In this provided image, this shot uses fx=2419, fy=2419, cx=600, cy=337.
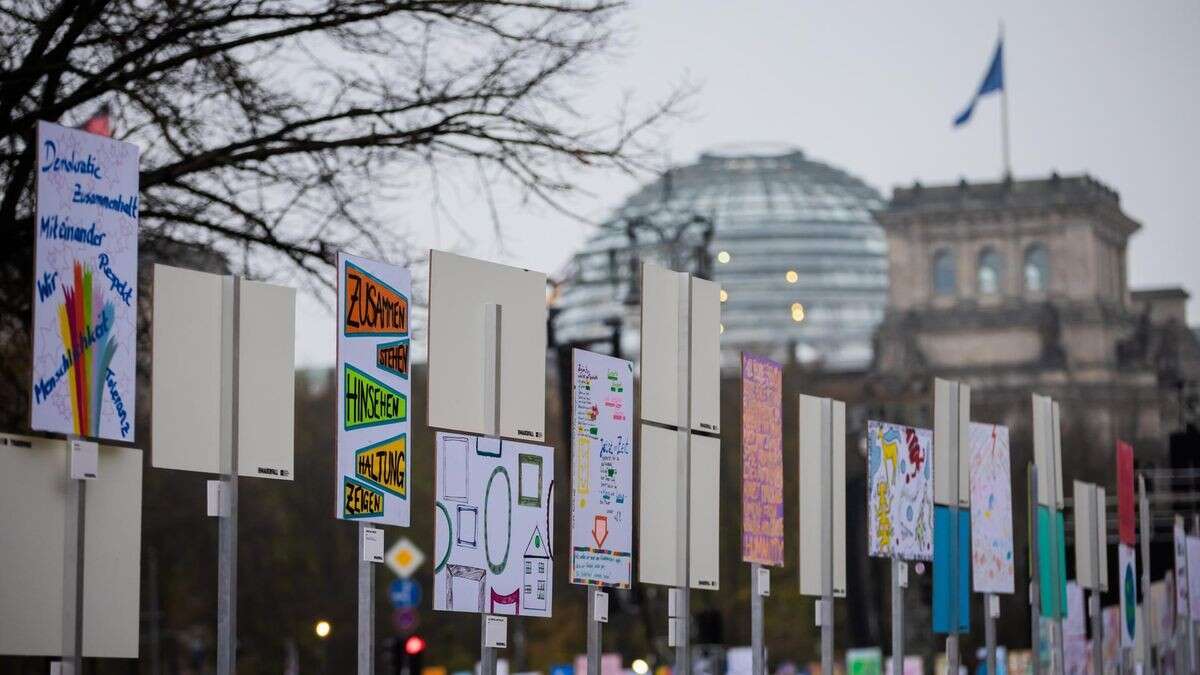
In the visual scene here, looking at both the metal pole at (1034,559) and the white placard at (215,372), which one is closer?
the white placard at (215,372)

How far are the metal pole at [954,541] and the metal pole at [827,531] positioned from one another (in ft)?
4.49

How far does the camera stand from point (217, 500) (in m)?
10.6

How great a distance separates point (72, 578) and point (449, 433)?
261cm

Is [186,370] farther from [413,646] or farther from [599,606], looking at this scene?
[413,646]

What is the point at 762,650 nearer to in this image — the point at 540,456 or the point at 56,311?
the point at 540,456

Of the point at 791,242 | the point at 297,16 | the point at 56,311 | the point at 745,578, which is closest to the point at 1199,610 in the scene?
the point at 297,16

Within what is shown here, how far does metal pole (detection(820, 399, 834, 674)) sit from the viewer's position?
15328 mm

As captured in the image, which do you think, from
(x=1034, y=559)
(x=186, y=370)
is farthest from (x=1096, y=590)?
(x=186, y=370)

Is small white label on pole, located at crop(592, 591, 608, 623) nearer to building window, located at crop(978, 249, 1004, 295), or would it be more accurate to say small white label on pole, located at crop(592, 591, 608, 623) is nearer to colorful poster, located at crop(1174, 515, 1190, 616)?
colorful poster, located at crop(1174, 515, 1190, 616)

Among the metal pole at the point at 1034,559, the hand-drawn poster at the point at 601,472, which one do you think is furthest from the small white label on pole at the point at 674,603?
the metal pole at the point at 1034,559

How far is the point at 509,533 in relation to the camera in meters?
12.3

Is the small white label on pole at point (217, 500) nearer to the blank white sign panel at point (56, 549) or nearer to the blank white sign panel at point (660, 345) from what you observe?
the blank white sign panel at point (56, 549)

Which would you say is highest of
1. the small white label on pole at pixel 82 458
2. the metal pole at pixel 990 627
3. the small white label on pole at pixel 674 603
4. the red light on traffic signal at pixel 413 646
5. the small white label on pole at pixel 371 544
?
the small white label on pole at pixel 82 458

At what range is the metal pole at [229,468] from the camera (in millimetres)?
10539
